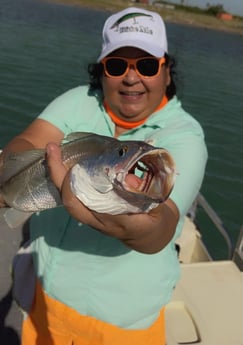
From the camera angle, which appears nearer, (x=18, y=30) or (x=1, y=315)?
(x=1, y=315)

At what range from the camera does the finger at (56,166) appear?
6.10 feet

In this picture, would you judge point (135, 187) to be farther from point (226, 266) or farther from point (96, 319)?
point (226, 266)

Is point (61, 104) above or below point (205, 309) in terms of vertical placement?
above

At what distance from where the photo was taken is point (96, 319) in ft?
7.83

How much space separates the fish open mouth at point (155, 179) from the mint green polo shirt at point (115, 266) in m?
0.58

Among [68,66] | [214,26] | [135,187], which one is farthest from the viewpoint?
[214,26]

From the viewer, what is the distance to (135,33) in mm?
2414

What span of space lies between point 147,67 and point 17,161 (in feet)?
2.83

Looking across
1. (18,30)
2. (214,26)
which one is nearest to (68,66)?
(18,30)

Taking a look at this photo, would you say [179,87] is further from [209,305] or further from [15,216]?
[209,305]

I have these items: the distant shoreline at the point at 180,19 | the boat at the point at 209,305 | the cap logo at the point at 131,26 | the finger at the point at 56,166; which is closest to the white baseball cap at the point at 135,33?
the cap logo at the point at 131,26

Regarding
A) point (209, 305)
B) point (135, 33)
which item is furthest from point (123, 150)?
point (209, 305)

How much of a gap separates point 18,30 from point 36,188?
90.9 ft

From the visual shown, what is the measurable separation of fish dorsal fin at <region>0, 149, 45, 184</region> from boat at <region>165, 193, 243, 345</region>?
1.82 m
